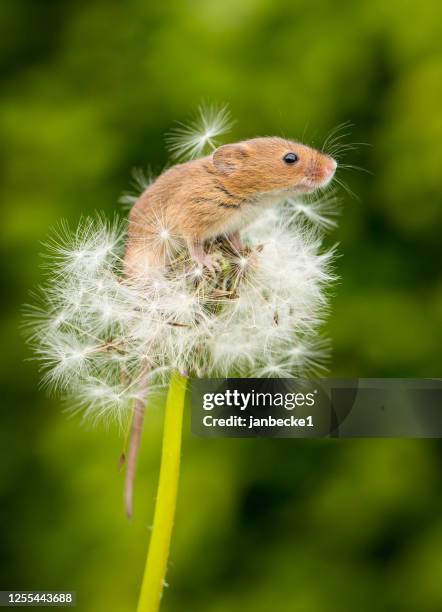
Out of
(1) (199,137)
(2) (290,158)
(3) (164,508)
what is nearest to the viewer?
(3) (164,508)

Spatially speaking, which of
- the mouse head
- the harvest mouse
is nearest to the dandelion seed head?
the harvest mouse

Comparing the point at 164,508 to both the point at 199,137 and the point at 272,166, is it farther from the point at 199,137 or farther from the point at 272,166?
the point at 199,137

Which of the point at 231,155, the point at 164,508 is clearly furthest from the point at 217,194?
the point at 164,508

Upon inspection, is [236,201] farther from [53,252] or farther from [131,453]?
[131,453]

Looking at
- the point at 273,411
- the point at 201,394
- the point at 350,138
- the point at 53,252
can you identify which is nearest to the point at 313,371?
the point at 273,411

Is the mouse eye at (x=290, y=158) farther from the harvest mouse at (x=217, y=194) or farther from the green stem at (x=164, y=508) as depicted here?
the green stem at (x=164, y=508)
